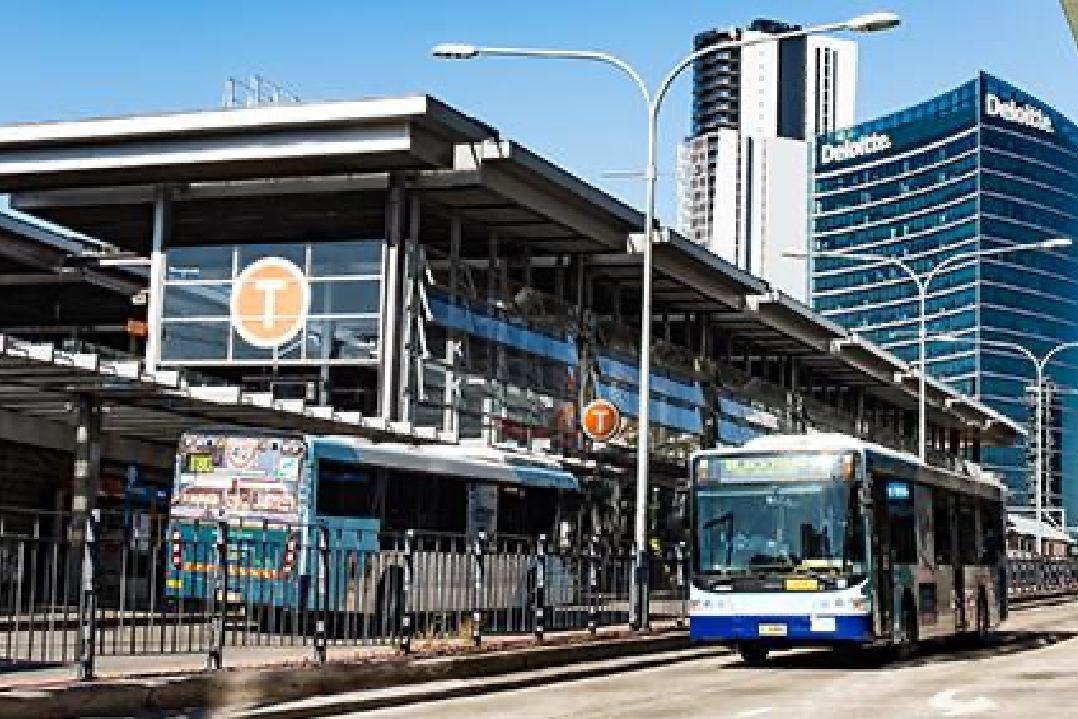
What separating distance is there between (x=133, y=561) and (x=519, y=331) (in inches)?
1197

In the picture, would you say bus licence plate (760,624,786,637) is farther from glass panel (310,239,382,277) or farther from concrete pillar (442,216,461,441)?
glass panel (310,239,382,277)

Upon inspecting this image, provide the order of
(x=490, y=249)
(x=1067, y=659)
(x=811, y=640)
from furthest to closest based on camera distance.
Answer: (x=490, y=249) → (x=1067, y=659) → (x=811, y=640)

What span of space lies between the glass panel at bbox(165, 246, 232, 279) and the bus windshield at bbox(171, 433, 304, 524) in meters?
16.3

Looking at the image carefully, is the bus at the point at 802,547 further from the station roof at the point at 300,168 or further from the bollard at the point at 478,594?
the station roof at the point at 300,168

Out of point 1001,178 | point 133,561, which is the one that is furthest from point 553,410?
point 1001,178

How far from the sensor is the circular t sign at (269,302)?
140ft

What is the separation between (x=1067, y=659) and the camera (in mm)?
26531

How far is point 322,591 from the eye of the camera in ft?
65.2

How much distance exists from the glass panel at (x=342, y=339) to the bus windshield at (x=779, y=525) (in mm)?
18061

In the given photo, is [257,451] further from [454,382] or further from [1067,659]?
[454,382]

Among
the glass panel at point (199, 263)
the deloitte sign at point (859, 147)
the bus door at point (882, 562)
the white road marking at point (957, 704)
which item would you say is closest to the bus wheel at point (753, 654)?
the bus door at point (882, 562)

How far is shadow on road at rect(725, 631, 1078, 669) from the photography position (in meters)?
25.8

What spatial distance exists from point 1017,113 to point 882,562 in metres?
161

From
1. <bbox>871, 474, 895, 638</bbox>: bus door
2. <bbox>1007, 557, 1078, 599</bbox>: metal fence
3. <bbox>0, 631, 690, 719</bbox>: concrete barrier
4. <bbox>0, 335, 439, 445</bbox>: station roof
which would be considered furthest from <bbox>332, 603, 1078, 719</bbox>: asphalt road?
<bbox>1007, 557, 1078, 599</bbox>: metal fence
